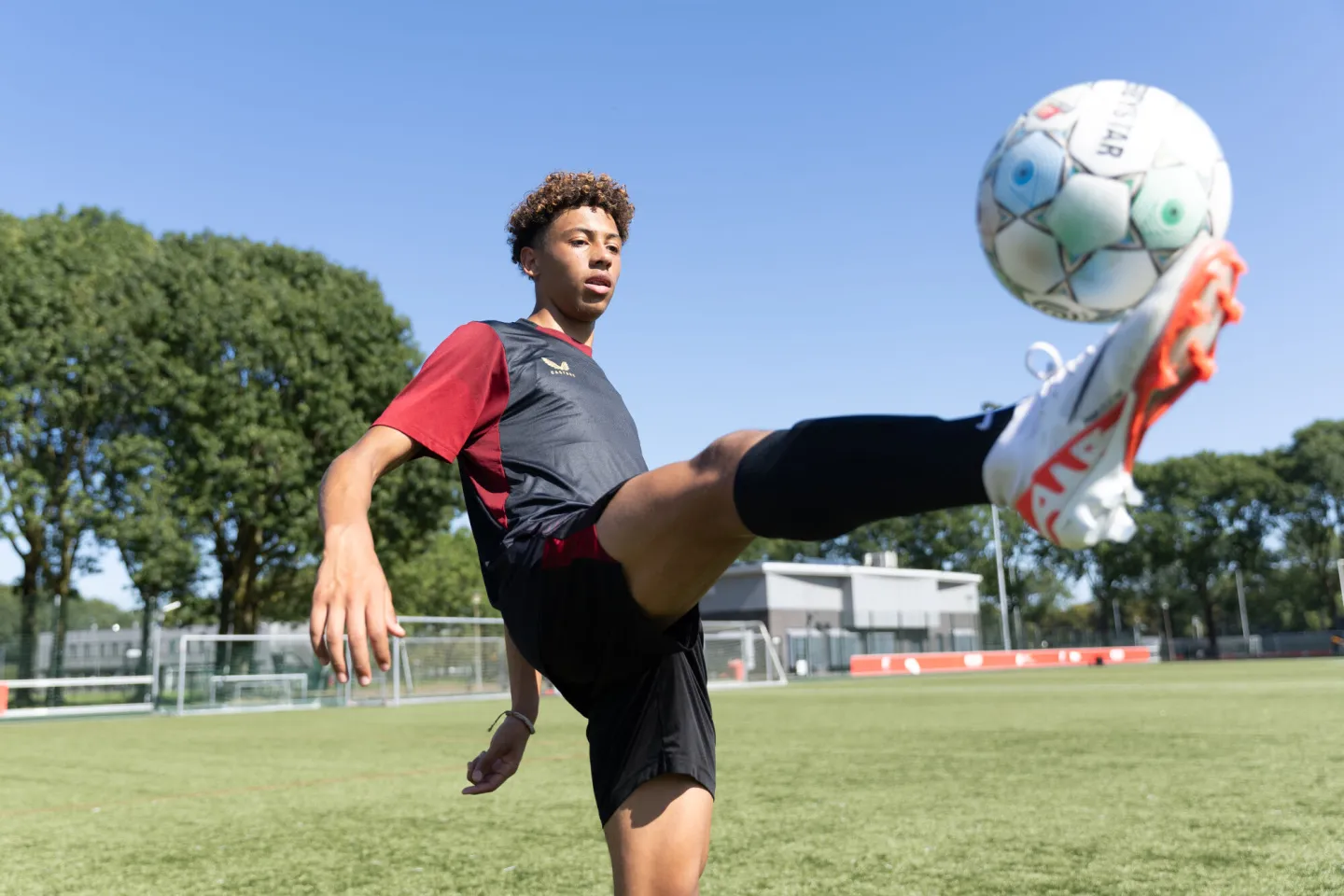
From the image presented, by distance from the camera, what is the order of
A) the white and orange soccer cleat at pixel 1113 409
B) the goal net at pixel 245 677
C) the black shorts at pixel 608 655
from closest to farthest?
the white and orange soccer cleat at pixel 1113 409
the black shorts at pixel 608 655
the goal net at pixel 245 677

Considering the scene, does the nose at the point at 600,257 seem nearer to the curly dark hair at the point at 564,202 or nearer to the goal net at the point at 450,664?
the curly dark hair at the point at 564,202

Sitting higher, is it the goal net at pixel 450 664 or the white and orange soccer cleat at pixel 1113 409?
the white and orange soccer cleat at pixel 1113 409

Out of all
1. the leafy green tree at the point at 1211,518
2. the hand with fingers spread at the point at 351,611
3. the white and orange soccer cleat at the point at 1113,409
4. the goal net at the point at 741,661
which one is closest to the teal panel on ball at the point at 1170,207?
the white and orange soccer cleat at the point at 1113,409

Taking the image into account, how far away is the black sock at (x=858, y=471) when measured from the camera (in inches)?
72.3

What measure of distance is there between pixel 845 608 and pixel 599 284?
5665 centimetres

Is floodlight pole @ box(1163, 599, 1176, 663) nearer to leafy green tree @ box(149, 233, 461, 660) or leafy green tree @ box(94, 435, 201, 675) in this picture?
leafy green tree @ box(149, 233, 461, 660)

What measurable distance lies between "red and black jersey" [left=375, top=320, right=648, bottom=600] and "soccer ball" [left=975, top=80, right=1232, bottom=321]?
119cm

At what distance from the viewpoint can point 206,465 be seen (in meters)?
27.8

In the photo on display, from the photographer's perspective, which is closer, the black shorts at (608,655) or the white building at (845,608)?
the black shorts at (608,655)

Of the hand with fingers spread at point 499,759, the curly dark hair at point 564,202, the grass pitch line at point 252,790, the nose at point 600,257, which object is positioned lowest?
the grass pitch line at point 252,790

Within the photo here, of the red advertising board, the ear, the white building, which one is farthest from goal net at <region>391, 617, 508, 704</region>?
the ear

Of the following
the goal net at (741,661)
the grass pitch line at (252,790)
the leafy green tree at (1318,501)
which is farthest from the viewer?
the leafy green tree at (1318,501)

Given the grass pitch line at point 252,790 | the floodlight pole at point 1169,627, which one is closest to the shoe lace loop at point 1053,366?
the grass pitch line at point 252,790

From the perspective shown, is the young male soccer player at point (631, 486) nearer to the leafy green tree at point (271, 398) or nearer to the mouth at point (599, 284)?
the mouth at point (599, 284)
